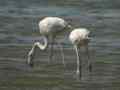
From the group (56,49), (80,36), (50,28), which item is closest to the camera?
(80,36)

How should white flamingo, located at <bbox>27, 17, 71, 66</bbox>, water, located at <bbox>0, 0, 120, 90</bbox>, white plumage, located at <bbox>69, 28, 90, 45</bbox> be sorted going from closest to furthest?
water, located at <bbox>0, 0, 120, 90</bbox> < white plumage, located at <bbox>69, 28, 90, 45</bbox> < white flamingo, located at <bbox>27, 17, 71, 66</bbox>

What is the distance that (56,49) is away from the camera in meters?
13.3

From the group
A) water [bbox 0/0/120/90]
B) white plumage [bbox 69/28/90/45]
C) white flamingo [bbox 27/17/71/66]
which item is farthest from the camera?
white flamingo [bbox 27/17/71/66]

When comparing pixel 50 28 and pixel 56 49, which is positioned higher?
pixel 50 28

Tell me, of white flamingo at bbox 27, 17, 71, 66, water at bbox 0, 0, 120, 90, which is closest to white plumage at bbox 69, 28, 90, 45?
water at bbox 0, 0, 120, 90

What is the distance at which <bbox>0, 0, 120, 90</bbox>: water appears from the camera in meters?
10.5

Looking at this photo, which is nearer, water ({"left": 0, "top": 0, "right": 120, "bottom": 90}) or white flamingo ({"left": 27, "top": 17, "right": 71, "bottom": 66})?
water ({"left": 0, "top": 0, "right": 120, "bottom": 90})

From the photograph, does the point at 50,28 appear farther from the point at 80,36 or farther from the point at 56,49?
the point at 80,36

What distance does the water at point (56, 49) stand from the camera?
34.3ft

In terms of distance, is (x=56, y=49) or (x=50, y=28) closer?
(x=50, y=28)

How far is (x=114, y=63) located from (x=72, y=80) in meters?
1.62

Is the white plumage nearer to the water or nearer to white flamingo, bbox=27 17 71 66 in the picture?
the water

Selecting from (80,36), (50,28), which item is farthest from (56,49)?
(80,36)

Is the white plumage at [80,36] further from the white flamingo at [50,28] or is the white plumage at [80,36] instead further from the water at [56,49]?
the white flamingo at [50,28]
